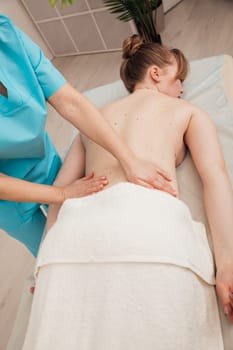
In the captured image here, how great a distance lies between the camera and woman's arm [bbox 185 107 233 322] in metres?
0.67

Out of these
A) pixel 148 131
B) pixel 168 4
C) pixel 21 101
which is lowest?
pixel 168 4

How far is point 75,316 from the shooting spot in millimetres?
578

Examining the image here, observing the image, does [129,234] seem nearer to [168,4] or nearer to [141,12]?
[141,12]

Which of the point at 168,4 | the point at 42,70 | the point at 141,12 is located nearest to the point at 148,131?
the point at 42,70

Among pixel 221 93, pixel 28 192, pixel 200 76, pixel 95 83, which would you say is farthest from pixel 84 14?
pixel 28 192

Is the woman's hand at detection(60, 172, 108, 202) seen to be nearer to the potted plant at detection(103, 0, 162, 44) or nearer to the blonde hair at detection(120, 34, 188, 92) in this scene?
the blonde hair at detection(120, 34, 188, 92)

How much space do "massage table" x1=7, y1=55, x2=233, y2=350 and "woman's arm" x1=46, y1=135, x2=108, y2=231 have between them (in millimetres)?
290

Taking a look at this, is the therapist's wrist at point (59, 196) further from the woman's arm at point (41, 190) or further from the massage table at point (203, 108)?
the massage table at point (203, 108)

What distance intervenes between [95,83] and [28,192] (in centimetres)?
214

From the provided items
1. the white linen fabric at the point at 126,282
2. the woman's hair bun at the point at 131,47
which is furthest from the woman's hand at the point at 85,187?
the woman's hair bun at the point at 131,47

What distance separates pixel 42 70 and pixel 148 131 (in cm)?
40

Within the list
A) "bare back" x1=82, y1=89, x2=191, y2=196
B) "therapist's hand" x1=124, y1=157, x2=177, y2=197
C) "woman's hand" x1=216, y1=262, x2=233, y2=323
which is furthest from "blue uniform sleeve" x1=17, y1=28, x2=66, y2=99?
"woman's hand" x1=216, y1=262, x2=233, y2=323

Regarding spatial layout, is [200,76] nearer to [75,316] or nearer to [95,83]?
[75,316]

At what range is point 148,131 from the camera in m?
0.94
